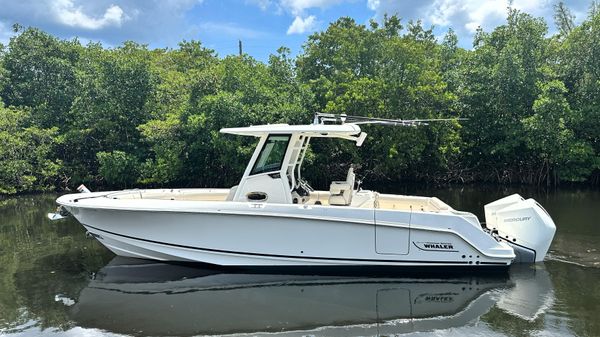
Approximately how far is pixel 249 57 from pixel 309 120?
6.59 m

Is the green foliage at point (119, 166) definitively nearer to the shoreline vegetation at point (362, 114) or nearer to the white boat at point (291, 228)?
the shoreline vegetation at point (362, 114)

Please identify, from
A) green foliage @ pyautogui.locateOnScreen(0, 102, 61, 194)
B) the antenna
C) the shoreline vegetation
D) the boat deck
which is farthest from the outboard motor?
green foliage @ pyautogui.locateOnScreen(0, 102, 61, 194)

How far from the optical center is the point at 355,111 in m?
19.4

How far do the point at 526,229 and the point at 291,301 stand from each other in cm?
405

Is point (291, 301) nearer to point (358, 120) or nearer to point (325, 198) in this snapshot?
point (325, 198)

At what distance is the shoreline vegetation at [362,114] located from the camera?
1900 cm

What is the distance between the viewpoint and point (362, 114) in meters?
19.4

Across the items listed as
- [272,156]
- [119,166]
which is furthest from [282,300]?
[119,166]

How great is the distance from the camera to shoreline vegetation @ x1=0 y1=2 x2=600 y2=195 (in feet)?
62.3

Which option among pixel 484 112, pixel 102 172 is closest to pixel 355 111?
pixel 484 112

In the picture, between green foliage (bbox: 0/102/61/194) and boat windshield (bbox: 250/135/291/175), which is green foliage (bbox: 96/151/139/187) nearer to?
green foliage (bbox: 0/102/61/194)

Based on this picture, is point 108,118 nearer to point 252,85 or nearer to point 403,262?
point 252,85

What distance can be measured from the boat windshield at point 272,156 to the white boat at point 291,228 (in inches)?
0.7

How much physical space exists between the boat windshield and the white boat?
0.02 m
